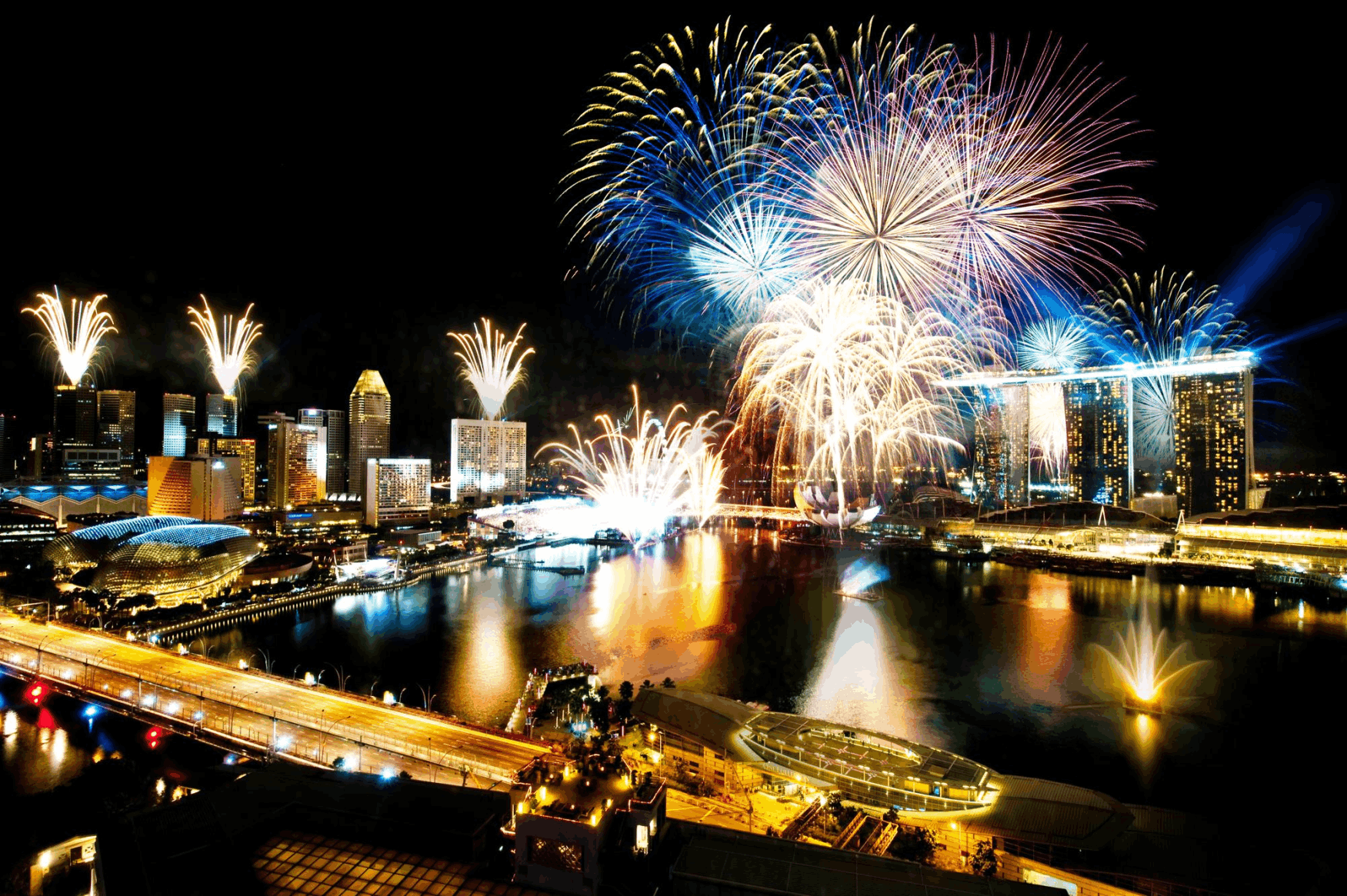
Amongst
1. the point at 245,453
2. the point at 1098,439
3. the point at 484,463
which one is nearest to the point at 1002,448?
the point at 1098,439

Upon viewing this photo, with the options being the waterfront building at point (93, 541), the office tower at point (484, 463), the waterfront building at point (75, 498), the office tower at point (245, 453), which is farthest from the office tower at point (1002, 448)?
the office tower at point (245, 453)

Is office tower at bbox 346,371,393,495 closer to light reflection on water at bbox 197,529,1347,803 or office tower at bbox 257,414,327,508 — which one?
office tower at bbox 257,414,327,508

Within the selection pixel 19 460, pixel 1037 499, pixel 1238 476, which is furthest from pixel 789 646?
pixel 19 460

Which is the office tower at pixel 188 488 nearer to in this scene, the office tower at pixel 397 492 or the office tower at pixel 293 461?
the office tower at pixel 397 492

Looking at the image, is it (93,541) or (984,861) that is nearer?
(984,861)

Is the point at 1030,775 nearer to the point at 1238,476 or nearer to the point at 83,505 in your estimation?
the point at 1238,476

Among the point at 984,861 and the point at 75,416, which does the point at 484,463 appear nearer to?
the point at 75,416

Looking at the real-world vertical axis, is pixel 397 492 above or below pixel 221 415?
below
